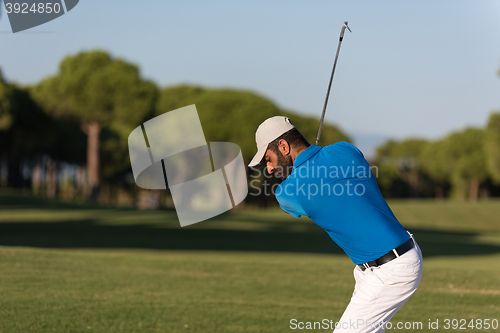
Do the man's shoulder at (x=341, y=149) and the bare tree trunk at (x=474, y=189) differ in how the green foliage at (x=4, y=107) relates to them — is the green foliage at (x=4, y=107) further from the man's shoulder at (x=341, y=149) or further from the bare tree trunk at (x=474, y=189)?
the bare tree trunk at (x=474, y=189)

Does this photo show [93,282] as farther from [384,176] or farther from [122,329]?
[384,176]

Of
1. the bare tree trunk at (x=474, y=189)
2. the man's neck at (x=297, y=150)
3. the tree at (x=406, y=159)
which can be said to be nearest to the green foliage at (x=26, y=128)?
the man's neck at (x=297, y=150)

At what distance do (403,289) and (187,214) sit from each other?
27.5 meters

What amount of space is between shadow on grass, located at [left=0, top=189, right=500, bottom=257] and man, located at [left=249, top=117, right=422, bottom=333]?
15.3 m

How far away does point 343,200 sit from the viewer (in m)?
3.33

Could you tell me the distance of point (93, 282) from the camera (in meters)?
9.27

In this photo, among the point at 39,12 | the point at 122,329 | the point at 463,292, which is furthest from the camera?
the point at 39,12

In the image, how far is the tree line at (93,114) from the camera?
44.1m

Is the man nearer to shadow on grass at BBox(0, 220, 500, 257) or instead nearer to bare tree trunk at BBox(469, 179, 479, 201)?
shadow on grass at BBox(0, 220, 500, 257)

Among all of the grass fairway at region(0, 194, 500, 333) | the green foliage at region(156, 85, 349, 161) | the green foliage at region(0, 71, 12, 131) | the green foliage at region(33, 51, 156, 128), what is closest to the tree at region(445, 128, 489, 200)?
the green foliage at region(156, 85, 349, 161)

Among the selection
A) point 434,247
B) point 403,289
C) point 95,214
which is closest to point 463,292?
point 403,289

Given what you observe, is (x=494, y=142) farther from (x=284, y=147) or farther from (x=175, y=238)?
(x=284, y=147)

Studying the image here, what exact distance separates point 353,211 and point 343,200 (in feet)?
0.28

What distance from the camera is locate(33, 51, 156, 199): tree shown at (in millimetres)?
45312
